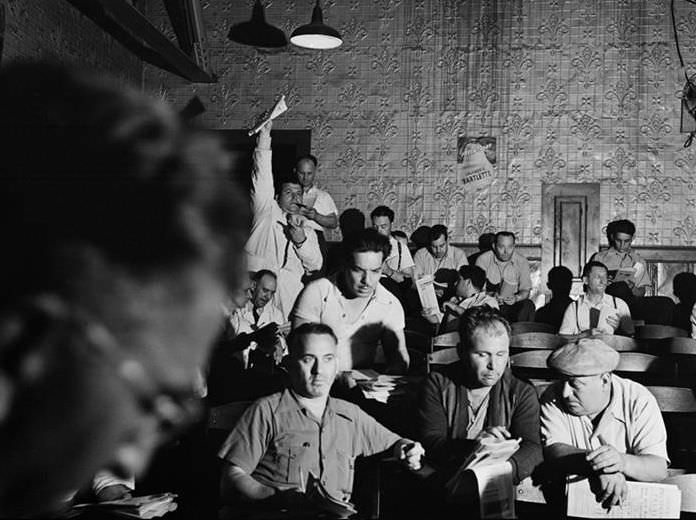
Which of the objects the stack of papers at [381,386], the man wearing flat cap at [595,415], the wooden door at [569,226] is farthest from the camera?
the wooden door at [569,226]

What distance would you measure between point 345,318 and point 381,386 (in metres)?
0.75

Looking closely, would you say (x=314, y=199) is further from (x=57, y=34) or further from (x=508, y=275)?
(x=57, y=34)

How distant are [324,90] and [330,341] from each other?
753 cm

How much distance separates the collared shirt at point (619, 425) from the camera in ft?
10.3

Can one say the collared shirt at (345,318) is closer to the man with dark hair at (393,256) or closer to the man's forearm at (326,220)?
the man's forearm at (326,220)

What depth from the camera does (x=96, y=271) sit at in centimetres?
25

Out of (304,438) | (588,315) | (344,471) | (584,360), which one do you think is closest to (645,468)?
(584,360)

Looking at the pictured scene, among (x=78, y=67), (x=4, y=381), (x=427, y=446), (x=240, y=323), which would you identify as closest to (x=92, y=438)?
(x=4, y=381)

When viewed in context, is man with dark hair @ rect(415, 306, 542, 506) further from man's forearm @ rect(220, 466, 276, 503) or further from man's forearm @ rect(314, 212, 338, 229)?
man's forearm @ rect(314, 212, 338, 229)

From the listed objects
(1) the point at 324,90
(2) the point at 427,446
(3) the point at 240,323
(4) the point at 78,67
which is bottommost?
(2) the point at 427,446

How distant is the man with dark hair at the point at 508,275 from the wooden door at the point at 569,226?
0.50 m

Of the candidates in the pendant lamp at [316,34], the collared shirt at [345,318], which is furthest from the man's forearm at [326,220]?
the collared shirt at [345,318]

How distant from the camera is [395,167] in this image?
33.0 feet

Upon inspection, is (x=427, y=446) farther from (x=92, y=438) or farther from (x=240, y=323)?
(x=92, y=438)
